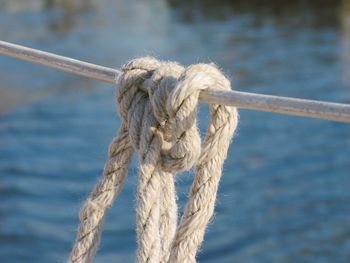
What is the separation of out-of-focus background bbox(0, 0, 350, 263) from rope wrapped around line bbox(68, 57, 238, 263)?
13.0 ft

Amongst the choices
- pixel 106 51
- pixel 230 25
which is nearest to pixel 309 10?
pixel 230 25

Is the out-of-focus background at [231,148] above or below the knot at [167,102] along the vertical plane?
above

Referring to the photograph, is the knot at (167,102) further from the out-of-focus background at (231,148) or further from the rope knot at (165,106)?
the out-of-focus background at (231,148)

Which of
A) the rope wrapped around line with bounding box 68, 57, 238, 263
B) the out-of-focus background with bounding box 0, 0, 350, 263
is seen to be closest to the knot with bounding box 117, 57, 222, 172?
the rope wrapped around line with bounding box 68, 57, 238, 263

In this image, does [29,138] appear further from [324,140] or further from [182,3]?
[182,3]

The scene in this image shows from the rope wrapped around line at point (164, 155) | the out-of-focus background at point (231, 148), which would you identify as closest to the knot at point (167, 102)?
→ the rope wrapped around line at point (164, 155)

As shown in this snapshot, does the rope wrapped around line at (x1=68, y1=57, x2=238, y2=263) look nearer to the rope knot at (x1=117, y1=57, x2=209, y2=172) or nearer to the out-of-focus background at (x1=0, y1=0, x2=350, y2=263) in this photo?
the rope knot at (x1=117, y1=57, x2=209, y2=172)

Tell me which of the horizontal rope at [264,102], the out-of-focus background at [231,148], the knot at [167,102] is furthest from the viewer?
the out-of-focus background at [231,148]

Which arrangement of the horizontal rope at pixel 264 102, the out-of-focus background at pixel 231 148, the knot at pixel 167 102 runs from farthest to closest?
the out-of-focus background at pixel 231 148
the knot at pixel 167 102
the horizontal rope at pixel 264 102

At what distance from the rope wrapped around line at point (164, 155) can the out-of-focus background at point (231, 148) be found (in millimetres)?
3958

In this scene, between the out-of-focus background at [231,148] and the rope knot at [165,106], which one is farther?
the out-of-focus background at [231,148]

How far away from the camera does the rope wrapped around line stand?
1.15 metres

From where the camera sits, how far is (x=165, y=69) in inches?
47.0

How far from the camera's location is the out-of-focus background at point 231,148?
553 cm
